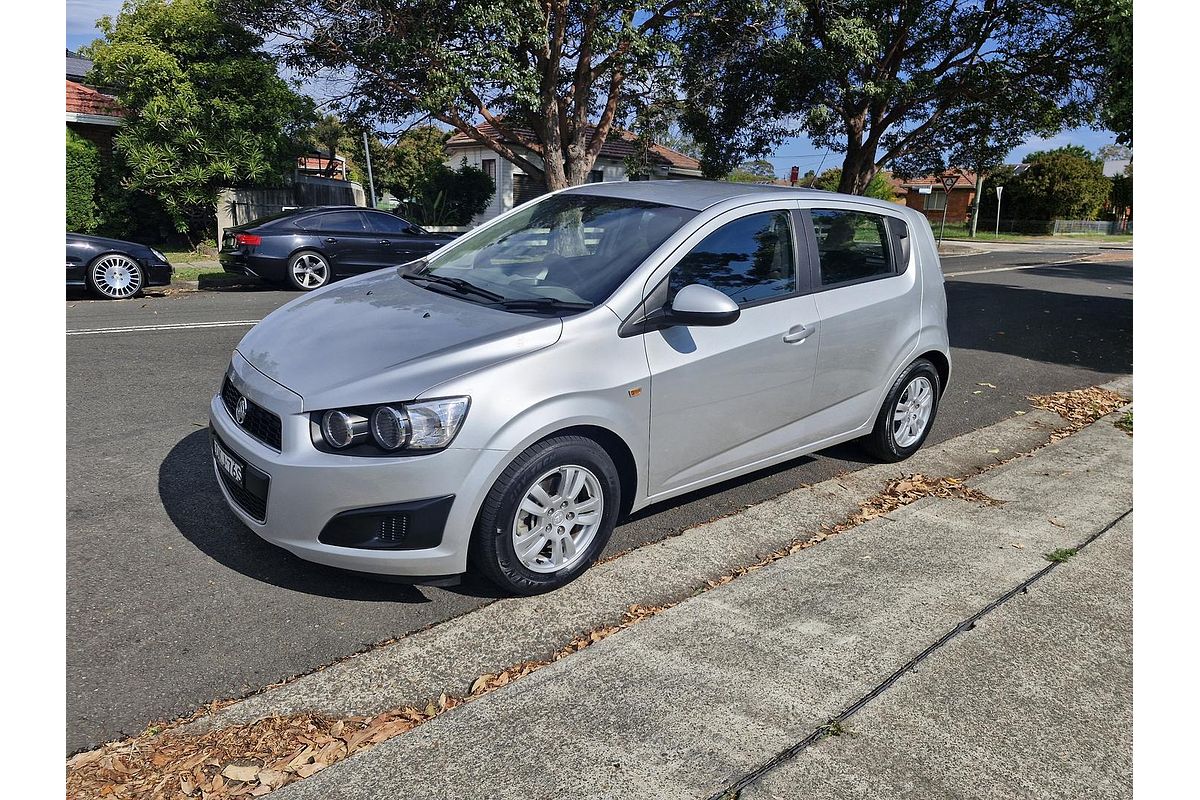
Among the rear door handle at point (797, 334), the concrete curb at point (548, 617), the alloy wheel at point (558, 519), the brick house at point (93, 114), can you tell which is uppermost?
the brick house at point (93, 114)

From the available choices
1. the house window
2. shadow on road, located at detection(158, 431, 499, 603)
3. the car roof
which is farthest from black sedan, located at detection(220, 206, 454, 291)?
the house window

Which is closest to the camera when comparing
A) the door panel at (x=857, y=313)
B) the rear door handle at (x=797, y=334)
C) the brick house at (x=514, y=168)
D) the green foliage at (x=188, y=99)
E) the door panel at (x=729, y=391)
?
the door panel at (x=729, y=391)

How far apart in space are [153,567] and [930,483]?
14.3 feet

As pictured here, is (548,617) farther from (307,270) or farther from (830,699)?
(307,270)

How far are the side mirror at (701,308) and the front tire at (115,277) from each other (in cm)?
1080

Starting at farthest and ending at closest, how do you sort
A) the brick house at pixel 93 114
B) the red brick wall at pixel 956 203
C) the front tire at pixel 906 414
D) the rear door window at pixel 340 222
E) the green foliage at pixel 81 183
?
the red brick wall at pixel 956 203, the brick house at pixel 93 114, the green foliage at pixel 81 183, the rear door window at pixel 340 222, the front tire at pixel 906 414

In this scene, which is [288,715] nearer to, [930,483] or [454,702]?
[454,702]

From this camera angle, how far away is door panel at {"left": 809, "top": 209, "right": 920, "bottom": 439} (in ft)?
15.7

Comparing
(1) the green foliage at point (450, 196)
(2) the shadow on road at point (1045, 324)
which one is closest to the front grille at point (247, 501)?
(2) the shadow on road at point (1045, 324)

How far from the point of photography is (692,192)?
15.4 ft

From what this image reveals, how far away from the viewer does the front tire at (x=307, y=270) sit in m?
13.4

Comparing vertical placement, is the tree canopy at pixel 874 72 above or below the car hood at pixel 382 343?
above

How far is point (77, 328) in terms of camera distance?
906 cm

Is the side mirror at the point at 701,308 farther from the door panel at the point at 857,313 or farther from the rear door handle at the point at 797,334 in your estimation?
the door panel at the point at 857,313
